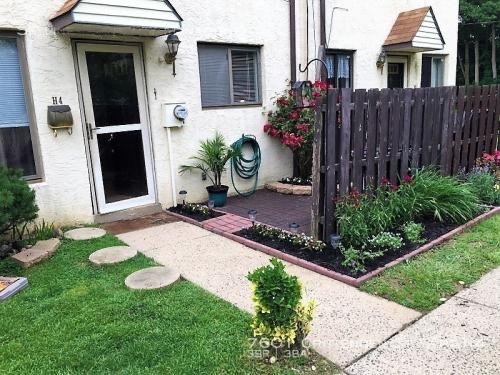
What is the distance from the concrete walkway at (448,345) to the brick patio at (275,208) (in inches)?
79.2

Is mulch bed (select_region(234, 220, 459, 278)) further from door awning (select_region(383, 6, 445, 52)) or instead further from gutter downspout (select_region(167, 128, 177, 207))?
door awning (select_region(383, 6, 445, 52))

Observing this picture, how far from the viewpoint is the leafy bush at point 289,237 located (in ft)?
13.2

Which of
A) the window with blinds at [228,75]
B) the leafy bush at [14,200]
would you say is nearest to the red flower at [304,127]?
the window with blinds at [228,75]

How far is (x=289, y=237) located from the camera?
4324 millimetres

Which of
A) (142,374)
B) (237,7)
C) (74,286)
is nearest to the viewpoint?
(142,374)

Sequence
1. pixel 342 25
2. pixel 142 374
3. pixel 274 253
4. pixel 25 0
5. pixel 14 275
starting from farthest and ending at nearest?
pixel 342 25
pixel 25 0
pixel 274 253
pixel 14 275
pixel 142 374

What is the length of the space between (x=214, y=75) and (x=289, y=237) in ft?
10.3

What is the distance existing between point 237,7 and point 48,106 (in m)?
3.27

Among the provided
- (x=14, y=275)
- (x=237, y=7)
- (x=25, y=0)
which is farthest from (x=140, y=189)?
(x=237, y=7)

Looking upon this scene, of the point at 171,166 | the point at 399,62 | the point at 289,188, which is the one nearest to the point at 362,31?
the point at 399,62

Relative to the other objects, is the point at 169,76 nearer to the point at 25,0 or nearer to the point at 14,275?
the point at 25,0

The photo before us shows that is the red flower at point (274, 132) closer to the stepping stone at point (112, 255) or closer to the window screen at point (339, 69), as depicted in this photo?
the window screen at point (339, 69)

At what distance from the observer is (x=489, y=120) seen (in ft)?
20.7

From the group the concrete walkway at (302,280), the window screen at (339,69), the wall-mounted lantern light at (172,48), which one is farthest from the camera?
the window screen at (339,69)
